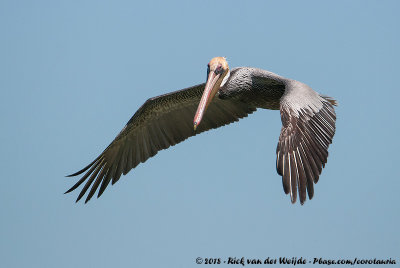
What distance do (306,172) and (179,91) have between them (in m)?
4.24

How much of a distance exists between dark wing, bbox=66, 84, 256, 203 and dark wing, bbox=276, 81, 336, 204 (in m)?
Answer: 2.91

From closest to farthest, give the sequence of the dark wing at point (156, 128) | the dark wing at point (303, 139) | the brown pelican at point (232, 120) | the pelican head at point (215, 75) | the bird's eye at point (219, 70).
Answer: the dark wing at point (303, 139), the brown pelican at point (232, 120), the pelican head at point (215, 75), the bird's eye at point (219, 70), the dark wing at point (156, 128)

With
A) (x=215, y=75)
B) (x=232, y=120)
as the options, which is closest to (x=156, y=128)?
(x=232, y=120)

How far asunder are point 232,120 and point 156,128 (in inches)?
61.6

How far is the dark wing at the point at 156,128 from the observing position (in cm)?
1194

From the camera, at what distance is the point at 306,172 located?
26.7 ft

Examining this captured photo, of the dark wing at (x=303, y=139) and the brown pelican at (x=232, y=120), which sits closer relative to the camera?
the dark wing at (x=303, y=139)

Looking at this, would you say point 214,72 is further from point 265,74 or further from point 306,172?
point 306,172

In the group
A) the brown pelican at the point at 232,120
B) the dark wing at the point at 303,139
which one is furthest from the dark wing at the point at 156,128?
the dark wing at the point at 303,139

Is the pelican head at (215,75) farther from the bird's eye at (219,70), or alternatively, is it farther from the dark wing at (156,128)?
the dark wing at (156,128)

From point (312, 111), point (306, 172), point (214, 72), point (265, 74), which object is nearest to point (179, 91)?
point (214, 72)

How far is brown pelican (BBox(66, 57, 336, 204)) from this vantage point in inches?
326

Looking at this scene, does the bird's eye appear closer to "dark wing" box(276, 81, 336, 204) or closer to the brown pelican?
the brown pelican

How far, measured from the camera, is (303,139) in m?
8.51
